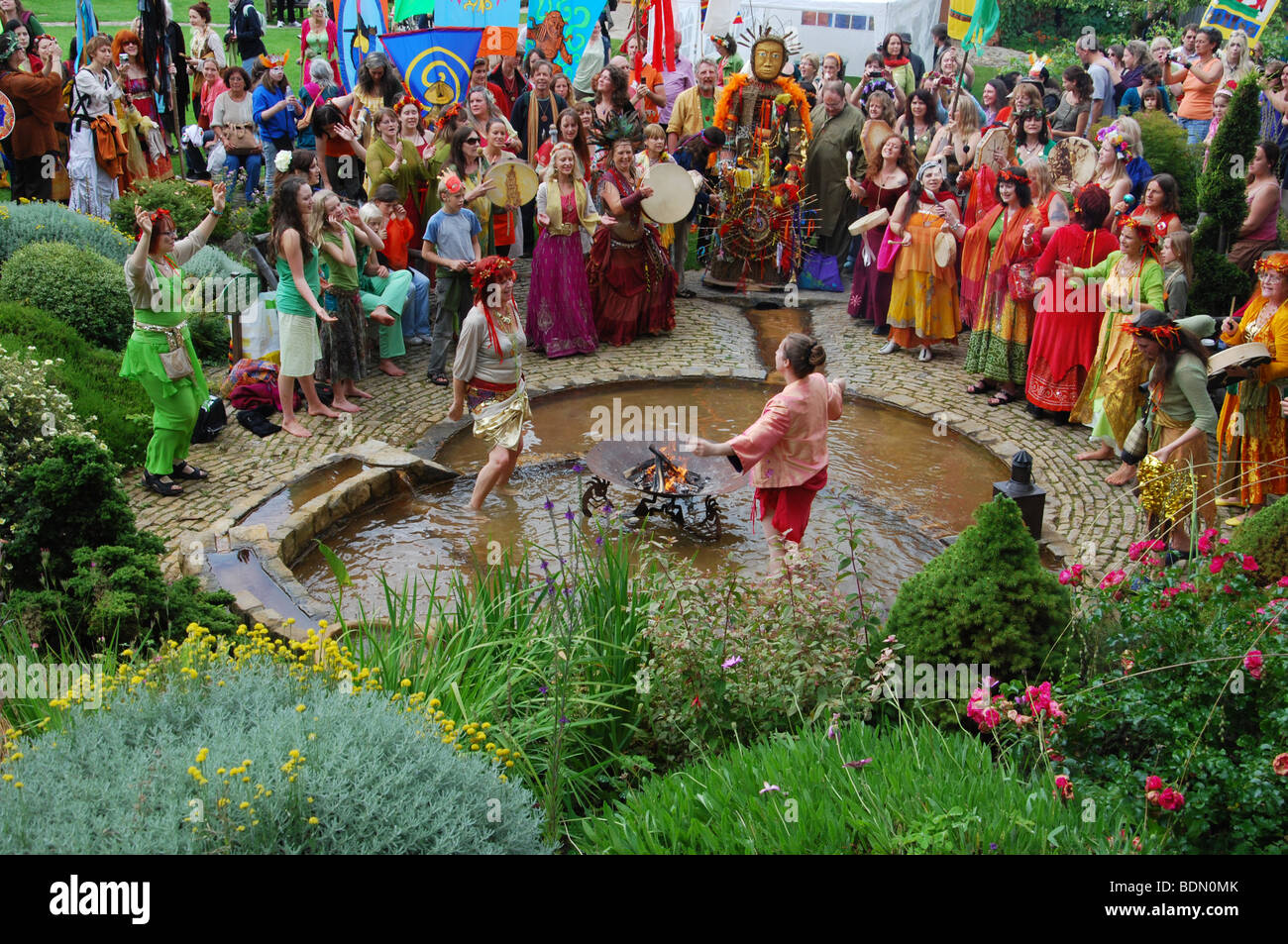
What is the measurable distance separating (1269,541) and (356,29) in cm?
1148

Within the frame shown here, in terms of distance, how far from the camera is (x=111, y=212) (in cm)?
1193

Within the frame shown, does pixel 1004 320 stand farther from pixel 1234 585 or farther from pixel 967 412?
pixel 1234 585

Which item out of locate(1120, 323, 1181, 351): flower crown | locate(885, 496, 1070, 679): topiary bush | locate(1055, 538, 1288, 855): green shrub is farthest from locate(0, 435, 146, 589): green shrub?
locate(1120, 323, 1181, 351): flower crown

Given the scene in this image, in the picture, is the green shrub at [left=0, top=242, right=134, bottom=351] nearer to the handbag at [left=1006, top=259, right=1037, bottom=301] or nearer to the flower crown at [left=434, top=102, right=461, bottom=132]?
the flower crown at [left=434, top=102, right=461, bottom=132]

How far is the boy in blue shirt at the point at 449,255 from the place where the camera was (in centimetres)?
981

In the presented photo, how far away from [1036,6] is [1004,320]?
67.2 ft

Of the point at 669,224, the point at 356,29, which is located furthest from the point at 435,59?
the point at 669,224

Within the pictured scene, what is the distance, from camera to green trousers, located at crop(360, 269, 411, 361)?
10.0m

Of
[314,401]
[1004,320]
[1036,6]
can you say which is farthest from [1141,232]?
[1036,6]

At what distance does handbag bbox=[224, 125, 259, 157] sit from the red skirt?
9.86 meters

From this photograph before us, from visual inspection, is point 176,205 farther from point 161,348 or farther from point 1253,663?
point 1253,663

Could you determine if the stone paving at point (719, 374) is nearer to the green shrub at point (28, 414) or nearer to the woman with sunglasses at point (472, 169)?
the green shrub at point (28, 414)

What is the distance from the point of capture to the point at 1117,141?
10.1m

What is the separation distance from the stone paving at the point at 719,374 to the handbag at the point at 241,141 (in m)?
4.12
